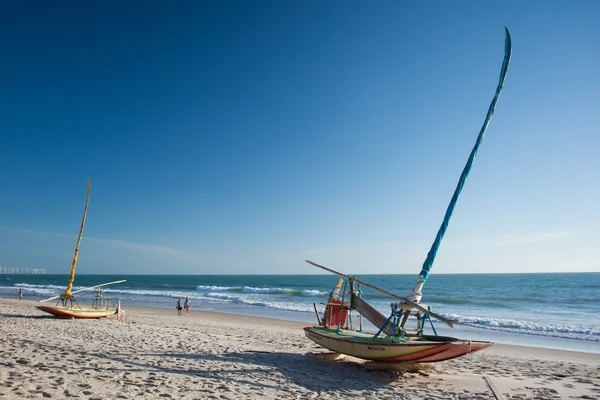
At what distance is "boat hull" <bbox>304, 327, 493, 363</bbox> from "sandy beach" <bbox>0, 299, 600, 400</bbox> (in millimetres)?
519

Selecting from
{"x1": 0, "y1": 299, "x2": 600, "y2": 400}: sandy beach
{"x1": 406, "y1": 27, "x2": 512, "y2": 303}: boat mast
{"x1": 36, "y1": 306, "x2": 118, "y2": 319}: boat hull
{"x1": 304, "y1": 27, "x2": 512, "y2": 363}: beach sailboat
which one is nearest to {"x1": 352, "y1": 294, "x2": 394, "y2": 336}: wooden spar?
{"x1": 304, "y1": 27, "x2": 512, "y2": 363}: beach sailboat

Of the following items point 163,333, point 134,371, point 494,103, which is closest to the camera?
point 134,371

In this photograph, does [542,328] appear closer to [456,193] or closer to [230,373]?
[456,193]

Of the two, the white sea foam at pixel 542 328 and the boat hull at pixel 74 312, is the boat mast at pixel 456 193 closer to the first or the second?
the white sea foam at pixel 542 328

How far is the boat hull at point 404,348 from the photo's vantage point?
8.78m

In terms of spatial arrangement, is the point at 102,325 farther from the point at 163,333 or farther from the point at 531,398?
the point at 531,398

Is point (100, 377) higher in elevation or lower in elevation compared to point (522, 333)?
higher

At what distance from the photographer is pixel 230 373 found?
889cm

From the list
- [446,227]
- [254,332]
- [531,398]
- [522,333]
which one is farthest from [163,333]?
[522,333]

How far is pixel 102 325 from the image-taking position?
16016 mm

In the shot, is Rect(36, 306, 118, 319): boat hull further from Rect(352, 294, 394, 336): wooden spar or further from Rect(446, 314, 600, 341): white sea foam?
Rect(446, 314, 600, 341): white sea foam

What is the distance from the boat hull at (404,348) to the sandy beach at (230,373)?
0.52 m

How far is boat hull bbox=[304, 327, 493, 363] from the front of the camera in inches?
346

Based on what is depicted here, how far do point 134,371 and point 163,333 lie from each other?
690cm
